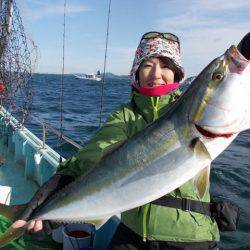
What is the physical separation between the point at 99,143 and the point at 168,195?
0.71 metres

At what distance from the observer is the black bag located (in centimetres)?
326

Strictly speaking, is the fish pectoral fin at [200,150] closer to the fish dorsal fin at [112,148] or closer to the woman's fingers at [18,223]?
the fish dorsal fin at [112,148]

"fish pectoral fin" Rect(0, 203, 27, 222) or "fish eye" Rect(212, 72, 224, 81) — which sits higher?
"fish eye" Rect(212, 72, 224, 81)

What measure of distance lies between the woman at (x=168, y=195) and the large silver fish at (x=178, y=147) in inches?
17.1

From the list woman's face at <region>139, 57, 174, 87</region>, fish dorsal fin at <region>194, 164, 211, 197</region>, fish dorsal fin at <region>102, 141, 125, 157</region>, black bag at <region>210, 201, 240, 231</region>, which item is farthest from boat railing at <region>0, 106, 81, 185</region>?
fish dorsal fin at <region>194, 164, 211, 197</region>

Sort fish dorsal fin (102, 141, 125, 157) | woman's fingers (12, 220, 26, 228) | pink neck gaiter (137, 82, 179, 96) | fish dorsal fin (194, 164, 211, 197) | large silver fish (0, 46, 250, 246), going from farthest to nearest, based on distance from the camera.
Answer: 1. pink neck gaiter (137, 82, 179, 96)
2. woman's fingers (12, 220, 26, 228)
3. fish dorsal fin (102, 141, 125, 157)
4. fish dorsal fin (194, 164, 211, 197)
5. large silver fish (0, 46, 250, 246)

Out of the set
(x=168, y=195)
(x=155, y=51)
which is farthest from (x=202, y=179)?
(x=155, y=51)

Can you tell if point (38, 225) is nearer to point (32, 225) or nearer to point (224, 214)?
point (32, 225)

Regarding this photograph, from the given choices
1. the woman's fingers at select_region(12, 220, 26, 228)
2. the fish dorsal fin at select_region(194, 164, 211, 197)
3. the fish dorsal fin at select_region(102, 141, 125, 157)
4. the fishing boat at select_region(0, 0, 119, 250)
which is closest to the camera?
the fish dorsal fin at select_region(194, 164, 211, 197)

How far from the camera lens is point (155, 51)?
3430mm

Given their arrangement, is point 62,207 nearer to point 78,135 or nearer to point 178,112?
point 178,112

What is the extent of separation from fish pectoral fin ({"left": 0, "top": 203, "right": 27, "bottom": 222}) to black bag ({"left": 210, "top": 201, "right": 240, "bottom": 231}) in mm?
1600

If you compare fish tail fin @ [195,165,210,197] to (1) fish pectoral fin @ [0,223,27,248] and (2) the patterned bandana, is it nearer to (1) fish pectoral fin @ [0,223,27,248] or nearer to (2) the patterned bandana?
(2) the patterned bandana

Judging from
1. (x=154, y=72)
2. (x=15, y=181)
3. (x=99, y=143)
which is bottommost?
(x=15, y=181)
